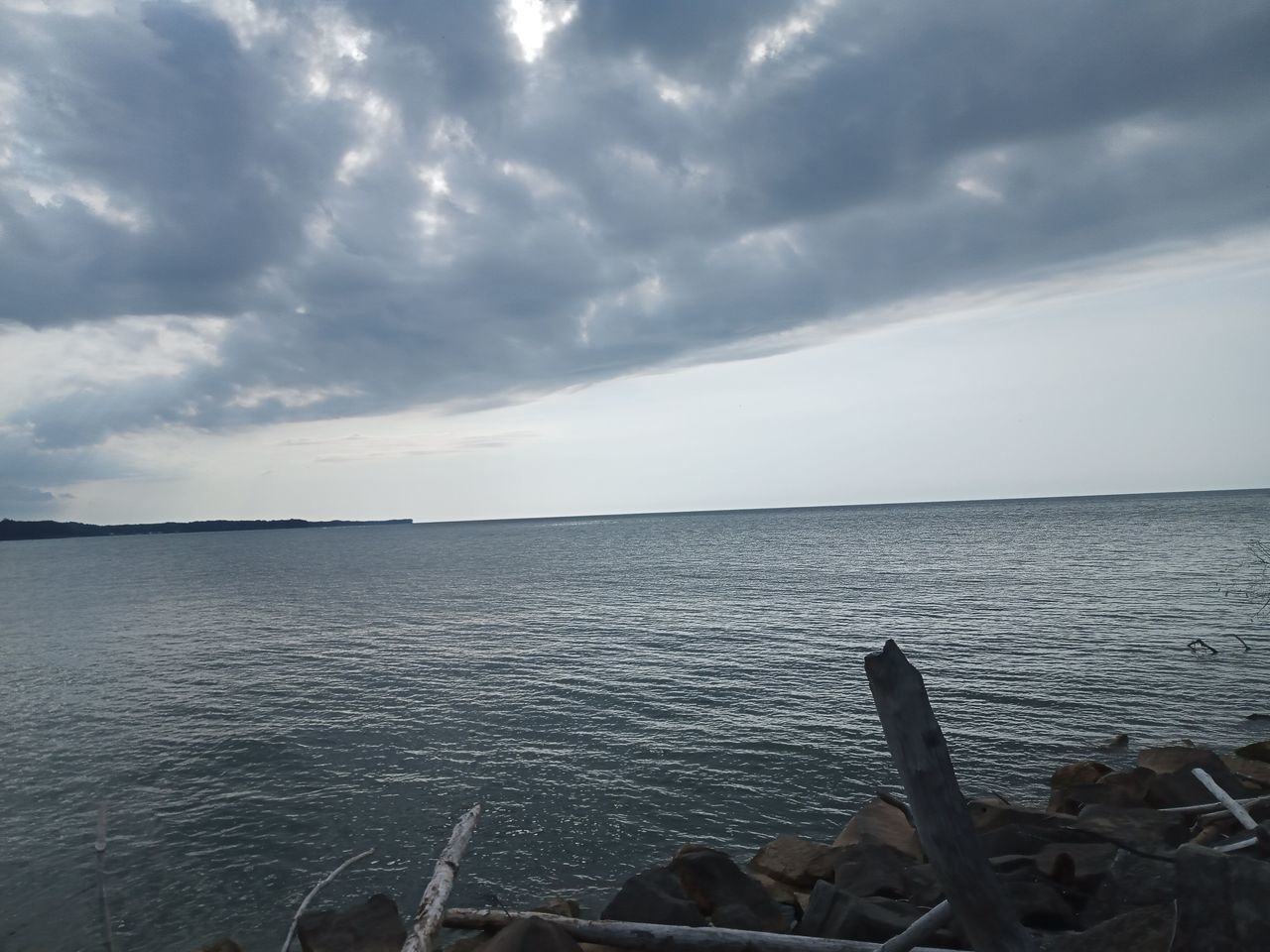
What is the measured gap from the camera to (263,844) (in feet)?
58.2

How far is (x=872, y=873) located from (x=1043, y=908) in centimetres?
244

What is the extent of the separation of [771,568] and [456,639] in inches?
1729

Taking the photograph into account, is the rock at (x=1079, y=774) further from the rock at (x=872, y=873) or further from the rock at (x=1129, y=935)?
the rock at (x=1129, y=935)

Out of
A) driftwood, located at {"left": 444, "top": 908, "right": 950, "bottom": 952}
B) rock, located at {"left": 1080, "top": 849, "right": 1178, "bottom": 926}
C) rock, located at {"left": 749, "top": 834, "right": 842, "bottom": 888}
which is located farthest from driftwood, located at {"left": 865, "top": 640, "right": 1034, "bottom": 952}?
rock, located at {"left": 749, "top": 834, "right": 842, "bottom": 888}

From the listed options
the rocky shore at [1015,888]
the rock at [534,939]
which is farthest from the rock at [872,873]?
the rock at [534,939]

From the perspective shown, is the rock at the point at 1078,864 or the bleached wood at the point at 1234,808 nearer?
the bleached wood at the point at 1234,808

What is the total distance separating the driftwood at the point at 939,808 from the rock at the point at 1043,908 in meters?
4.69

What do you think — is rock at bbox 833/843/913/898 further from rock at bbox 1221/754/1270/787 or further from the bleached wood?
rock at bbox 1221/754/1270/787

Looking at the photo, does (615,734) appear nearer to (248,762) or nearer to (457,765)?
(457,765)

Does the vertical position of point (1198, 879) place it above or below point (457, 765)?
above

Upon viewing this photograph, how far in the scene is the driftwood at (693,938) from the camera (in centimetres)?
782

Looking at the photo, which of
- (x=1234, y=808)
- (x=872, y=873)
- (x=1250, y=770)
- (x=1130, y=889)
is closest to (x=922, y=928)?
(x=1130, y=889)

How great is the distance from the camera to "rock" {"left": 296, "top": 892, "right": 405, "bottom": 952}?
10.3m

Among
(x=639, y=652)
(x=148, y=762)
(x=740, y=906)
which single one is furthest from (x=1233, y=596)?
(x=148, y=762)
